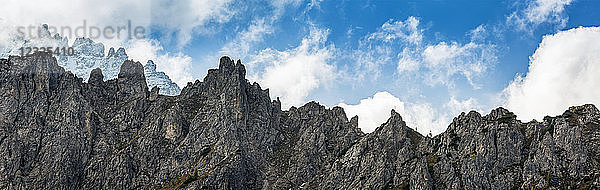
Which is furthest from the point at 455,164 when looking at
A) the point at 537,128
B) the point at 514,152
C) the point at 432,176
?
the point at 537,128

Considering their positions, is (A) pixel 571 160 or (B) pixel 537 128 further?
(B) pixel 537 128

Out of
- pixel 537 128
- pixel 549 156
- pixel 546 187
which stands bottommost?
pixel 546 187

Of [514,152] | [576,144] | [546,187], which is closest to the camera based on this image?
[546,187]

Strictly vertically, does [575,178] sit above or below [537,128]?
below

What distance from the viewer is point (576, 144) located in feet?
584

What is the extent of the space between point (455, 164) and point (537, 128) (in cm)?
3409

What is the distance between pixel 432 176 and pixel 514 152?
32.2 metres

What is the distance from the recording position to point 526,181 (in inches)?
6905

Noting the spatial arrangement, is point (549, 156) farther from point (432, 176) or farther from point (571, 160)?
point (432, 176)

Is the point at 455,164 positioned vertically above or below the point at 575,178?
above

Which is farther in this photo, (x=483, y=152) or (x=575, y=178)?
(x=483, y=152)

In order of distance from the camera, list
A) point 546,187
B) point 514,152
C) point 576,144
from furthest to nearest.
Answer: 1. point 514,152
2. point 576,144
3. point 546,187

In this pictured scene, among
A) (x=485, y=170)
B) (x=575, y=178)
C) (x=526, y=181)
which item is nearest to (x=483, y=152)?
(x=485, y=170)

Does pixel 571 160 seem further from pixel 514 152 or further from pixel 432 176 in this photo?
pixel 432 176
